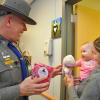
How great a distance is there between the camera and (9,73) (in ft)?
2.65

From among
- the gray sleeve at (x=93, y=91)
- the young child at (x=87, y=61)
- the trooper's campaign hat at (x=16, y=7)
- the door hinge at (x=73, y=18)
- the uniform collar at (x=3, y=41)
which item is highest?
the door hinge at (x=73, y=18)

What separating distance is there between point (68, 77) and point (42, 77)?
0.47 meters

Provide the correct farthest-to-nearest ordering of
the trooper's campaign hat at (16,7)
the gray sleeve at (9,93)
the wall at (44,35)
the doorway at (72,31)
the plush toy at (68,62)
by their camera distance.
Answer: the wall at (44,35) → the doorway at (72,31) → the plush toy at (68,62) → the trooper's campaign hat at (16,7) → the gray sleeve at (9,93)

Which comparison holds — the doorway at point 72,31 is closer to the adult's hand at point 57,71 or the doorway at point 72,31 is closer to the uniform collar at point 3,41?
the adult's hand at point 57,71

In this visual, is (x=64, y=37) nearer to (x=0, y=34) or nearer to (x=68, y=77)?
(x=68, y=77)

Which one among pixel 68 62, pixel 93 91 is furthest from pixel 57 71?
pixel 93 91

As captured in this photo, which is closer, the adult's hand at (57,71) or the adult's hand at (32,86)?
the adult's hand at (32,86)

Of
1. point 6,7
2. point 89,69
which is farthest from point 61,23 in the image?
point 6,7

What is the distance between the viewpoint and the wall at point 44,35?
6.00ft

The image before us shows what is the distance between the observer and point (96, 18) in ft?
6.32

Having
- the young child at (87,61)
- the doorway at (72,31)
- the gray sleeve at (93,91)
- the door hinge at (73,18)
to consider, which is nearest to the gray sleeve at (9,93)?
the gray sleeve at (93,91)

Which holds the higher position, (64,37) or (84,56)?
(64,37)

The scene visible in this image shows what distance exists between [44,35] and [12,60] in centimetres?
141

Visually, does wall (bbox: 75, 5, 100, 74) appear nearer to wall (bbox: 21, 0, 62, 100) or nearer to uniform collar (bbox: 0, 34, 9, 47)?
wall (bbox: 21, 0, 62, 100)
